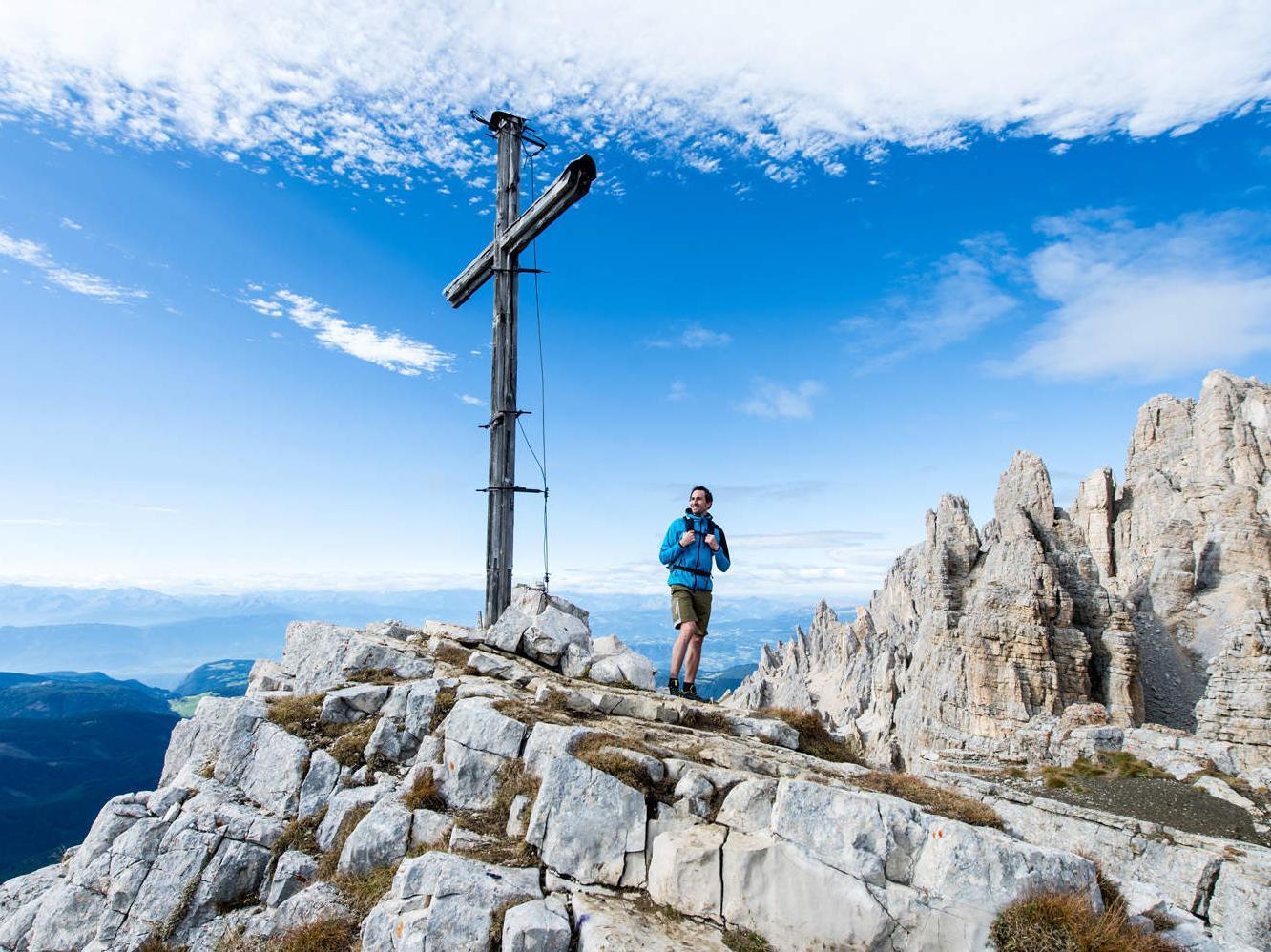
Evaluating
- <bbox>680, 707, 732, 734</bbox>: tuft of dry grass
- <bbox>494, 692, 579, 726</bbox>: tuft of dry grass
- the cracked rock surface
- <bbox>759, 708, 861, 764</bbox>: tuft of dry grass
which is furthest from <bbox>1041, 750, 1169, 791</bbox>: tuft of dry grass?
<bbox>494, 692, 579, 726</bbox>: tuft of dry grass

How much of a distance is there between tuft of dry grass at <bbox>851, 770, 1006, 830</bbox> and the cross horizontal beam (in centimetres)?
1401

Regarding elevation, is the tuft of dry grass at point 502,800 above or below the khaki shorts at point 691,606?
below

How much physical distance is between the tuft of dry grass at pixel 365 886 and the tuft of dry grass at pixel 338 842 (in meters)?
0.28

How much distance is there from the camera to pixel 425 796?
395 inches

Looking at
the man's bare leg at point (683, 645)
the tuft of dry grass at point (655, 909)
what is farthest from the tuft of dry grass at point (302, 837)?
the man's bare leg at point (683, 645)

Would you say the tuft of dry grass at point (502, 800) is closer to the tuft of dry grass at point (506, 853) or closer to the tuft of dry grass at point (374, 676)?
the tuft of dry grass at point (506, 853)

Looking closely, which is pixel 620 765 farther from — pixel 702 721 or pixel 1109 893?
pixel 1109 893

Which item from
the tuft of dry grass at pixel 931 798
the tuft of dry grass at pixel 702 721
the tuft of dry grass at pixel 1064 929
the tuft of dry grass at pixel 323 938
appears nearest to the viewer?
the tuft of dry grass at pixel 1064 929

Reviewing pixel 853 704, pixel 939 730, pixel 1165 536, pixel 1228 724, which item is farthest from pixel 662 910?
pixel 853 704

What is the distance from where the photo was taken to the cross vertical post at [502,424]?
57.6ft

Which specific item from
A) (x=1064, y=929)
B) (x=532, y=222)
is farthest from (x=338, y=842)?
(x=532, y=222)

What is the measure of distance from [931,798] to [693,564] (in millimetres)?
5899

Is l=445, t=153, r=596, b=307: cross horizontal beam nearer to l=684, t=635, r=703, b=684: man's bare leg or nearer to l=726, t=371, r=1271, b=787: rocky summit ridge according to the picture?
l=684, t=635, r=703, b=684: man's bare leg

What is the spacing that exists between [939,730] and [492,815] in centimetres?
5961
